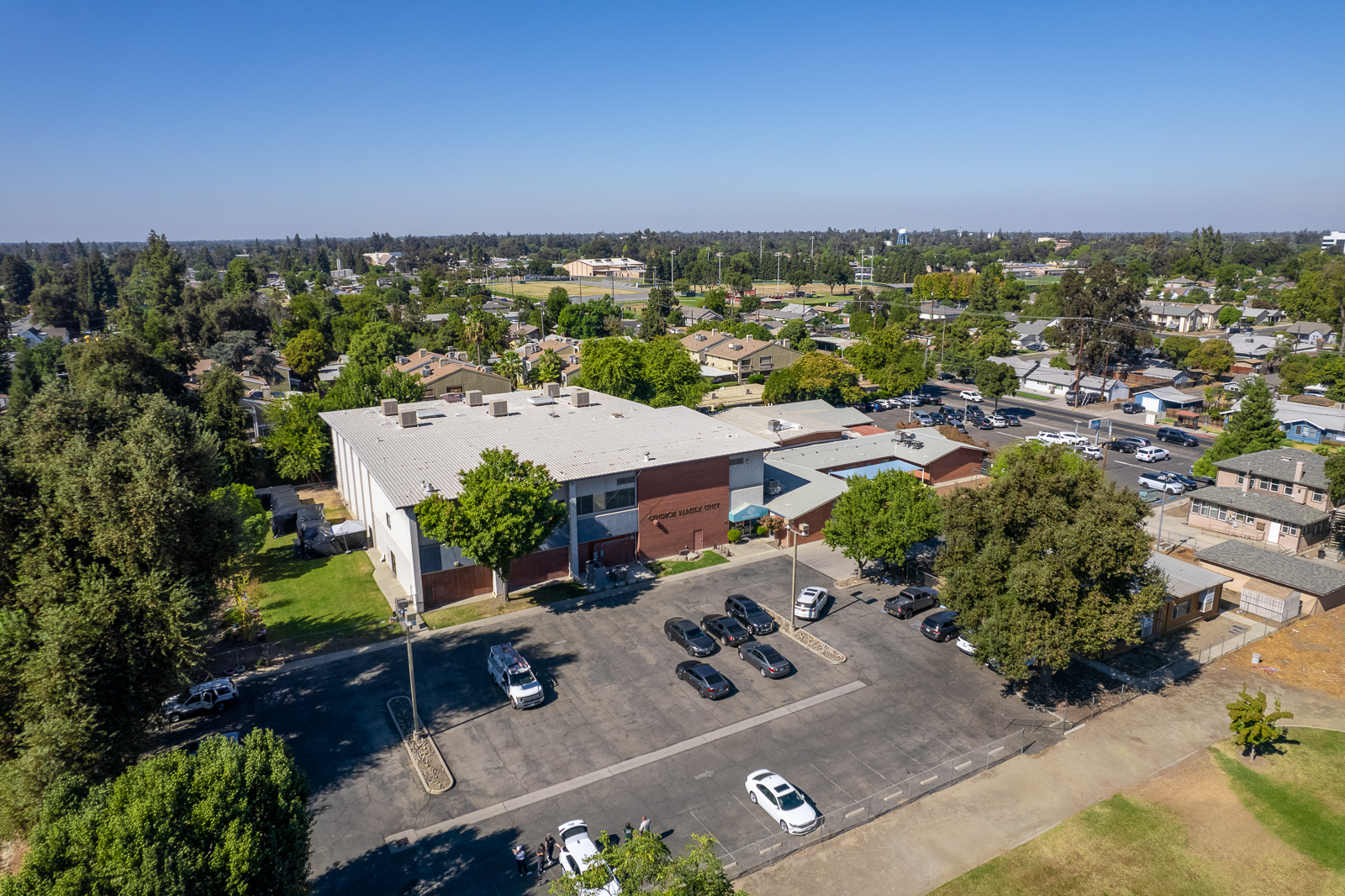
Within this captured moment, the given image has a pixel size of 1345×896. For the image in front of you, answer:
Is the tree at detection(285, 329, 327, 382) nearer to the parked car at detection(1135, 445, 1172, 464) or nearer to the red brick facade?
the red brick facade

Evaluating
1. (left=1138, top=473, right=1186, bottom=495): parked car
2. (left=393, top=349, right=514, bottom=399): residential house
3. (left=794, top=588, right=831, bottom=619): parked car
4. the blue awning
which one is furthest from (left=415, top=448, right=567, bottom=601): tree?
(left=1138, top=473, right=1186, bottom=495): parked car

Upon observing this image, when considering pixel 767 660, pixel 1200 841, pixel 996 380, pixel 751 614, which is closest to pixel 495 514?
pixel 751 614

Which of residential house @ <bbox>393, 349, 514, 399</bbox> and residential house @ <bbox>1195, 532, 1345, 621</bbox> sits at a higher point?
Answer: residential house @ <bbox>393, 349, 514, 399</bbox>

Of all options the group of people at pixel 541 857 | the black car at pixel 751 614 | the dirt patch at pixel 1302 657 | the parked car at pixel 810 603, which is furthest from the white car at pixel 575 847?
the dirt patch at pixel 1302 657

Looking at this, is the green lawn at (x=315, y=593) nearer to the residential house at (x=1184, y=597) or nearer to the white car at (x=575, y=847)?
the white car at (x=575, y=847)

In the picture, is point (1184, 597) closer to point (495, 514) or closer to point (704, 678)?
point (704, 678)

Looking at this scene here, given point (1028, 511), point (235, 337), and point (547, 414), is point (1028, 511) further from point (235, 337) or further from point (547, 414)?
point (235, 337)
